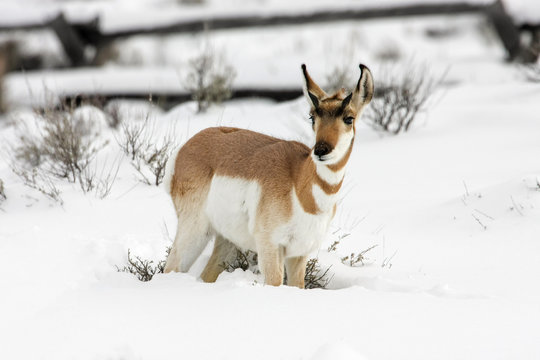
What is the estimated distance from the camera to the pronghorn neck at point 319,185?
11.8 ft

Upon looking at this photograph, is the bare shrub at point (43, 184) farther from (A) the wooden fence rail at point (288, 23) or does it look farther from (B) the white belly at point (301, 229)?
(A) the wooden fence rail at point (288, 23)

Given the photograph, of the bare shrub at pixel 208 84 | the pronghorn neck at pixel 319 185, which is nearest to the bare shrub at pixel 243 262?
the pronghorn neck at pixel 319 185

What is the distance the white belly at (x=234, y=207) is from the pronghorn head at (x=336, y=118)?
593mm

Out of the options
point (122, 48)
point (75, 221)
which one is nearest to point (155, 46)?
point (122, 48)

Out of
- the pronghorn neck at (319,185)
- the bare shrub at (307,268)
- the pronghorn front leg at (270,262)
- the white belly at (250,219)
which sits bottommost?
the bare shrub at (307,268)

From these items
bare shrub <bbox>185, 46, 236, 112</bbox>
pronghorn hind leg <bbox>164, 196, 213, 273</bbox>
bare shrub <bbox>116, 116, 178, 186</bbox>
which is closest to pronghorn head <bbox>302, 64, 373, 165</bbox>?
pronghorn hind leg <bbox>164, 196, 213, 273</bbox>

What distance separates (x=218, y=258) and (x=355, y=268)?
896 millimetres

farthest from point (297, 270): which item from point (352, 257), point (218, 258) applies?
point (352, 257)

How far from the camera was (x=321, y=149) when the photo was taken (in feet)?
10.8

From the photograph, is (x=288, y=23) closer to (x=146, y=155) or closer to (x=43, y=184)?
(x=146, y=155)

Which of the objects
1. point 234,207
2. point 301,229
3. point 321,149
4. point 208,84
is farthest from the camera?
point 208,84

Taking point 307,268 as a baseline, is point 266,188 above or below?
above

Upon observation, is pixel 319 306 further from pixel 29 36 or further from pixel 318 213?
pixel 29 36

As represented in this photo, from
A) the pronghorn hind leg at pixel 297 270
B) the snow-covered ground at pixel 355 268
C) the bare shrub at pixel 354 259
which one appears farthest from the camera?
the bare shrub at pixel 354 259
